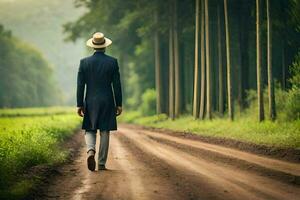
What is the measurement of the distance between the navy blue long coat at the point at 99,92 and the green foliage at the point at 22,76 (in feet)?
275

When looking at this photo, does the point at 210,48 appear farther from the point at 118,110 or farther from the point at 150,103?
the point at 118,110

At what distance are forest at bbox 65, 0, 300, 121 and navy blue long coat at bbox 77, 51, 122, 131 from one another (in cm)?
1376

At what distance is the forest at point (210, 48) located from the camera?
27.4 m

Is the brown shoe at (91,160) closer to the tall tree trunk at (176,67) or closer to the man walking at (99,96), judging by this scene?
the man walking at (99,96)

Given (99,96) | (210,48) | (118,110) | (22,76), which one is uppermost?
(22,76)

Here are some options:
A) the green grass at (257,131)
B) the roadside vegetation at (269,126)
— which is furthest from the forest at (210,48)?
the green grass at (257,131)

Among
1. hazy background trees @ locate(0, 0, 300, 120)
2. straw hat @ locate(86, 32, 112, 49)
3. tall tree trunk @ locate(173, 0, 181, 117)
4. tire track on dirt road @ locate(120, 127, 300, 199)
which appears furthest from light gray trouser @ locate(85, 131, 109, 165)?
tall tree trunk @ locate(173, 0, 181, 117)

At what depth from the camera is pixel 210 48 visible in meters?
30.9

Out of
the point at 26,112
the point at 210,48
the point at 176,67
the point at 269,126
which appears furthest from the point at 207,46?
the point at 26,112

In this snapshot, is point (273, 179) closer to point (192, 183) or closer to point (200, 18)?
point (192, 183)

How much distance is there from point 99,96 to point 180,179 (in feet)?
8.77

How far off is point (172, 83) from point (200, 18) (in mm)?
6052

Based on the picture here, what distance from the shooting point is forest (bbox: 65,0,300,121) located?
2739cm

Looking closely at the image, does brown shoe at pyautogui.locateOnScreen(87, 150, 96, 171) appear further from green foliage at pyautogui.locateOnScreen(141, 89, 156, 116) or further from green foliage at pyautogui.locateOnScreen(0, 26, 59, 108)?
green foliage at pyautogui.locateOnScreen(0, 26, 59, 108)
